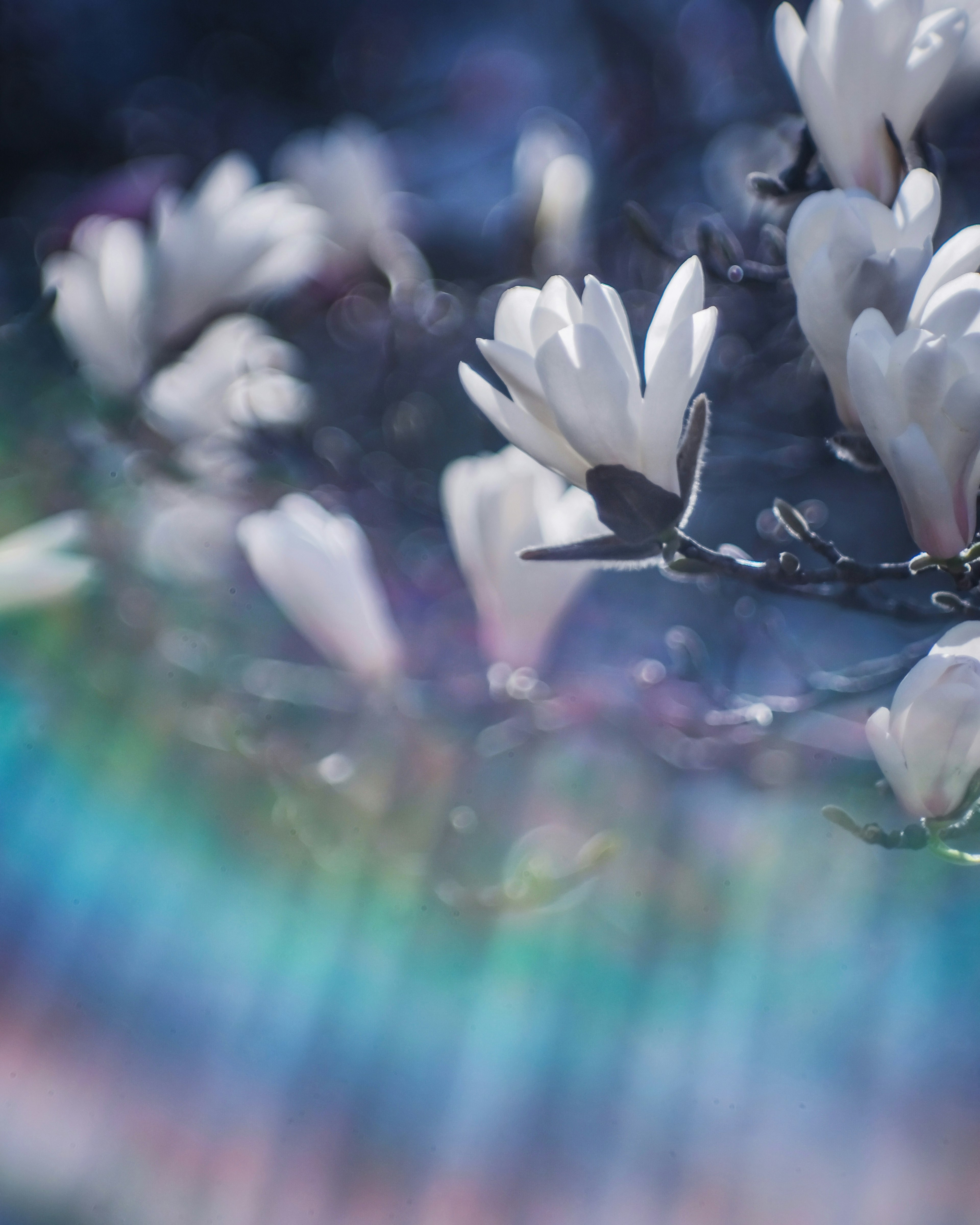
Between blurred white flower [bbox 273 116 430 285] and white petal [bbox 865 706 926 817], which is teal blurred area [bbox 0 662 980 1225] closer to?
white petal [bbox 865 706 926 817]

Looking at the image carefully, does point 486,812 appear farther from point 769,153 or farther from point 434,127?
point 434,127

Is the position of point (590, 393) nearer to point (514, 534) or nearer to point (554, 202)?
point (514, 534)

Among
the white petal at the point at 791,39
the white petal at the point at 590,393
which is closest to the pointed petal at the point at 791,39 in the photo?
the white petal at the point at 791,39

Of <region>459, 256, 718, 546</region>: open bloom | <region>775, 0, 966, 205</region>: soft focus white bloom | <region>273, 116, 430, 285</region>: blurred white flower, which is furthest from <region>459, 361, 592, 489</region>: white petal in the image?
<region>273, 116, 430, 285</region>: blurred white flower

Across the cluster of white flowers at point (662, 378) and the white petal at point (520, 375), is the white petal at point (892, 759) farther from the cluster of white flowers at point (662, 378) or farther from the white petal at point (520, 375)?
the white petal at point (520, 375)

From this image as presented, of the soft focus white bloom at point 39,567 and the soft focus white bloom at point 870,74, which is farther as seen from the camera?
the soft focus white bloom at point 39,567

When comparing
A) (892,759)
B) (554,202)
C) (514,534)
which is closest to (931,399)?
(892,759)
